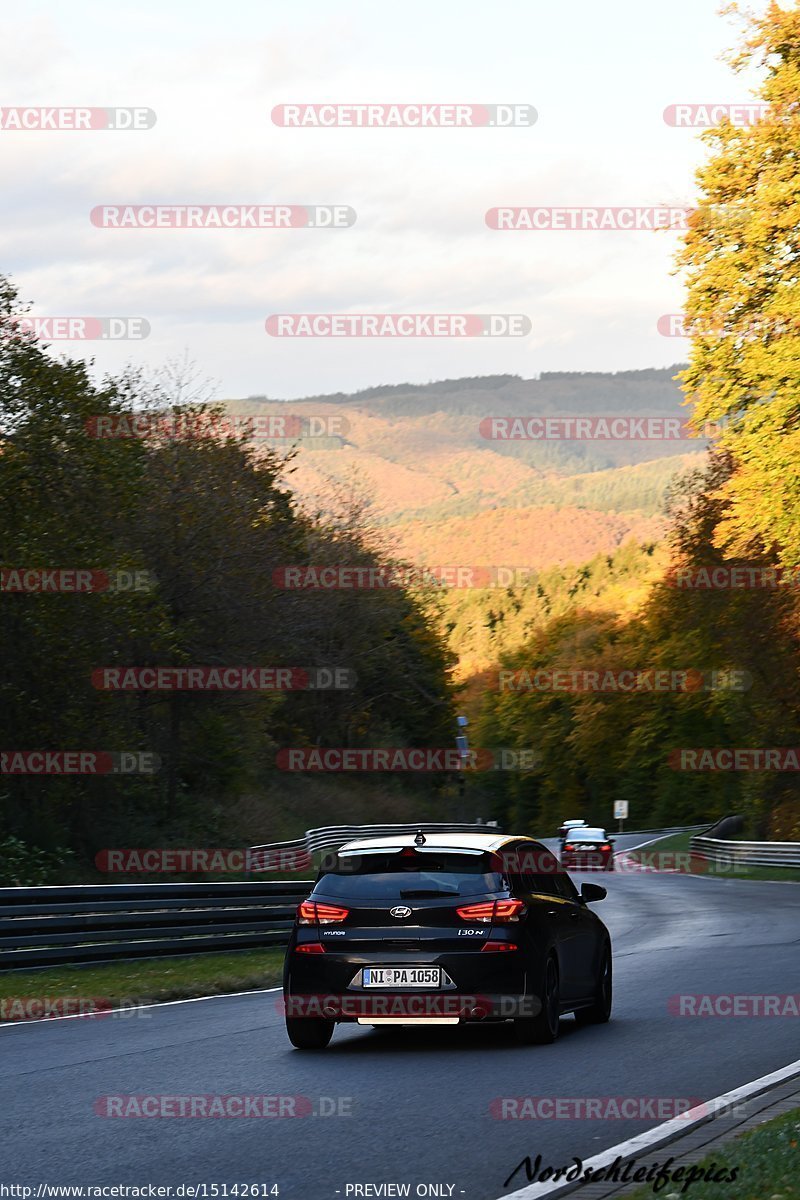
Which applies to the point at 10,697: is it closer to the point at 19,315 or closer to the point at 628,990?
the point at 19,315

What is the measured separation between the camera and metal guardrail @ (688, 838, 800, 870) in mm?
49312

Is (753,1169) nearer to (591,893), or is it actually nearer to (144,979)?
(591,893)

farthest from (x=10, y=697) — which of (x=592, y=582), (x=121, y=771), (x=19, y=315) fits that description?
(x=592, y=582)

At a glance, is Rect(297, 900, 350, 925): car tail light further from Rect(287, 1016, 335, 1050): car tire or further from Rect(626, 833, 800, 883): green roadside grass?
Rect(626, 833, 800, 883): green roadside grass

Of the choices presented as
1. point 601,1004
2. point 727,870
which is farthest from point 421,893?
point 727,870

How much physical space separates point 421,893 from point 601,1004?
2682 mm

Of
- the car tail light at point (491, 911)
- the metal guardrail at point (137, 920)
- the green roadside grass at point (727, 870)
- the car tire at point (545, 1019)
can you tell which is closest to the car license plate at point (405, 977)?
the car tail light at point (491, 911)

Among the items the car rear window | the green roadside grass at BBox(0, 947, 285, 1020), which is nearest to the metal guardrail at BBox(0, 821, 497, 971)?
the green roadside grass at BBox(0, 947, 285, 1020)

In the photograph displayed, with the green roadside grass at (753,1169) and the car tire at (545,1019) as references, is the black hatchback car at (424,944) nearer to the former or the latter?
the car tire at (545,1019)

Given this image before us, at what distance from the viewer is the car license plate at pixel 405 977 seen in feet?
39.8

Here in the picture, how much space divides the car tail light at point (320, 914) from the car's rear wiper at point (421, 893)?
0.42m

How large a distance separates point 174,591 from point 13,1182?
34.1m

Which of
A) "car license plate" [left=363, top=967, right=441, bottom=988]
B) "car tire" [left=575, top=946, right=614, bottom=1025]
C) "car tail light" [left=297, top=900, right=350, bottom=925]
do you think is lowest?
"car tire" [left=575, top=946, right=614, bottom=1025]

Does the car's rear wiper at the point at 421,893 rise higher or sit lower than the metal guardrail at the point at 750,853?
higher
